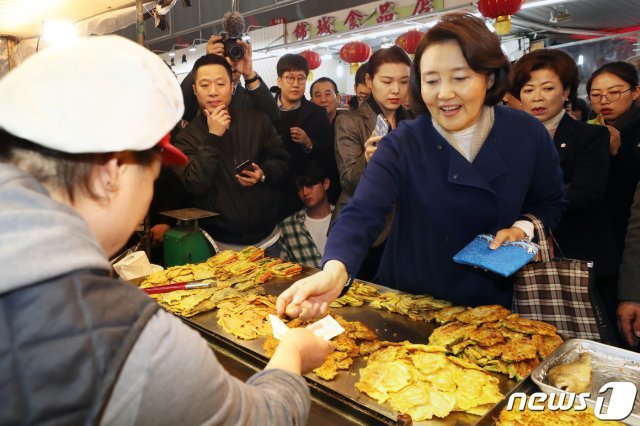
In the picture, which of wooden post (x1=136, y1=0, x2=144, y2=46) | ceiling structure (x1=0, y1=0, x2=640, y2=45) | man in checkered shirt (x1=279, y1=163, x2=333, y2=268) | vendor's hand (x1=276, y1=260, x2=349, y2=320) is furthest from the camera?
ceiling structure (x1=0, y1=0, x2=640, y2=45)

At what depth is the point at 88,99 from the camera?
2.51 feet

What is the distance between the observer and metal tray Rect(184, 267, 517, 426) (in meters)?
1.34

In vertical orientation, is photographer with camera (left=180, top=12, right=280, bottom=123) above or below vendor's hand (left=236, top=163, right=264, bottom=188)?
above

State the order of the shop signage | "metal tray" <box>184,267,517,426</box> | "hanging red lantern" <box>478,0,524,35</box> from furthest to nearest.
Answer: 1. the shop signage
2. "hanging red lantern" <box>478,0,524,35</box>
3. "metal tray" <box>184,267,517,426</box>

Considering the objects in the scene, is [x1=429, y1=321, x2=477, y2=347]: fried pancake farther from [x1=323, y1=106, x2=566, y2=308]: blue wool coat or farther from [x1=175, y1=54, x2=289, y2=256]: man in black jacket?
[x1=175, y1=54, x2=289, y2=256]: man in black jacket

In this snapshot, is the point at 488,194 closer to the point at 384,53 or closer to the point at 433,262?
the point at 433,262

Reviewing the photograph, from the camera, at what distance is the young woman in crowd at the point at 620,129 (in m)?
3.40

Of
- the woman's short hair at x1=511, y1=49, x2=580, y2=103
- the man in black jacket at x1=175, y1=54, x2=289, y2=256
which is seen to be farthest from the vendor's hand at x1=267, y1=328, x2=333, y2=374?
the woman's short hair at x1=511, y1=49, x2=580, y2=103

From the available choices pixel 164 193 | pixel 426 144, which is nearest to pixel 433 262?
pixel 426 144

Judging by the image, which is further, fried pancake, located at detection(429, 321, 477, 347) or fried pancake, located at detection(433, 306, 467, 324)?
fried pancake, located at detection(433, 306, 467, 324)

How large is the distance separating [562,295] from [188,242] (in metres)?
2.05

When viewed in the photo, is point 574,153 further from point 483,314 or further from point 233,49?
point 233,49

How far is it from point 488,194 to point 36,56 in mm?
1642

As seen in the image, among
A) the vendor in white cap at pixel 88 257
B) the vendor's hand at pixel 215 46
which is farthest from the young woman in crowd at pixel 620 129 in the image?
the vendor in white cap at pixel 88 257
